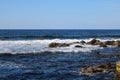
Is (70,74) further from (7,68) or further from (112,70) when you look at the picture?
(7,68)

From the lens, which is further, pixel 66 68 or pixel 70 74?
pixel 66 68

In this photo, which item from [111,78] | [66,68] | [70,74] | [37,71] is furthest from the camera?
[66,68]

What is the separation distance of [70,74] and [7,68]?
4.93 metres

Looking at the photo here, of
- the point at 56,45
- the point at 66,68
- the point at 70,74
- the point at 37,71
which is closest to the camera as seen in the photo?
the point at 70,74

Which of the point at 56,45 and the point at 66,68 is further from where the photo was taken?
the point at 56,45

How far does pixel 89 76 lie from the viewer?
18.0 meters

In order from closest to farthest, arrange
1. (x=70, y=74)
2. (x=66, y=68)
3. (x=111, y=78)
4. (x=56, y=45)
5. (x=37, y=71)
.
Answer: (x=111, y=78) → (x=70, y=74) → (x=37, y=71) → (x=66, y=68) → (x=56, y=45)

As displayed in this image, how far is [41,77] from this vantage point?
18.2m

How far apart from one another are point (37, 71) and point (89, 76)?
4.02 meters

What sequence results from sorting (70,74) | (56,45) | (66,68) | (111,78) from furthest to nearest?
(56,45) < (66,68) < (70,74) < (111,78)

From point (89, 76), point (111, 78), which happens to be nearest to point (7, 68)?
point (89, 76)

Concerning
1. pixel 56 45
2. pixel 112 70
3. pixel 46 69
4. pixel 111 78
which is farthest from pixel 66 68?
pixel 56 45

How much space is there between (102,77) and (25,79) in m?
4.44

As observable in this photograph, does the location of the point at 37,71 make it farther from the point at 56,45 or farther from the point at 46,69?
the point at 56,45
